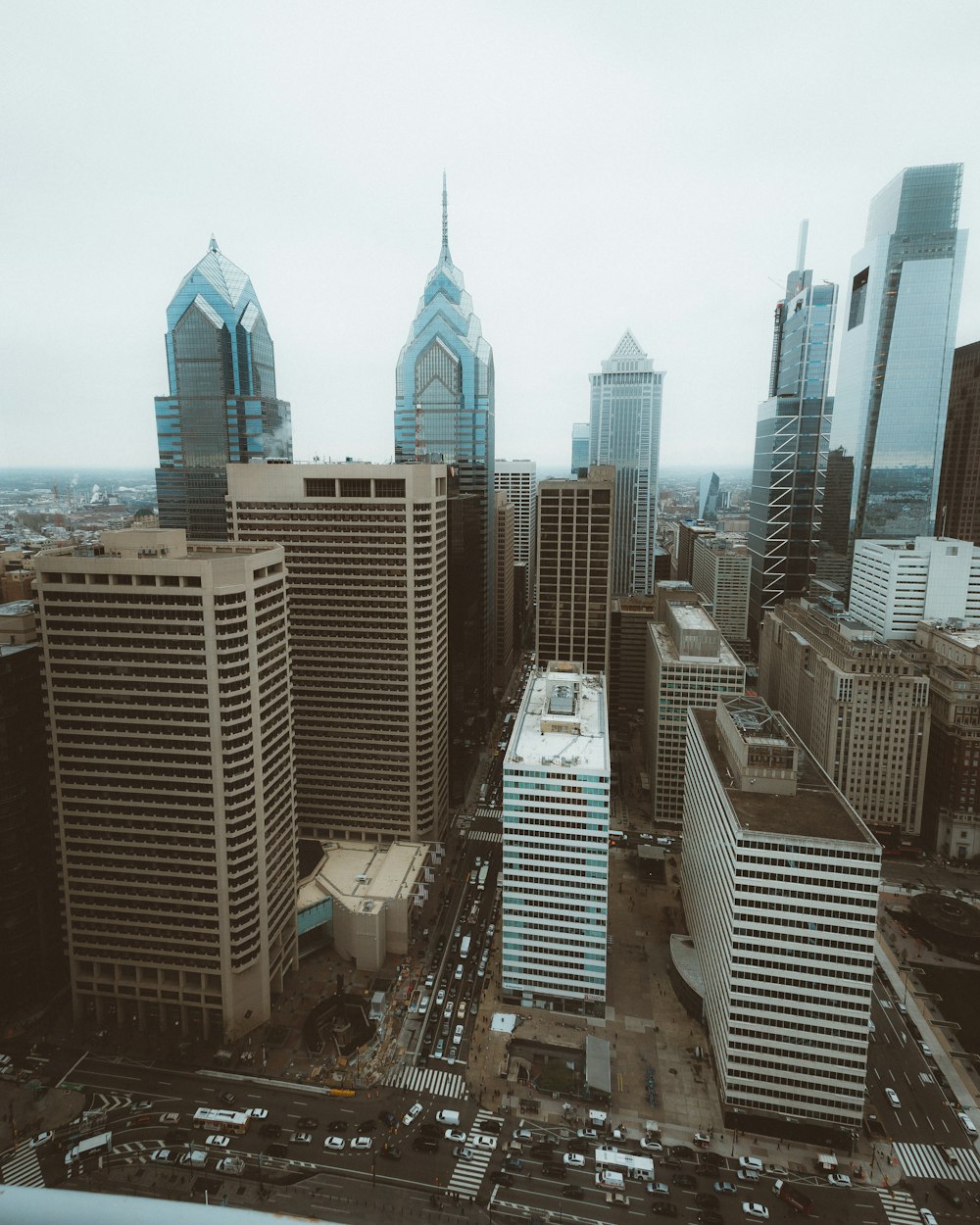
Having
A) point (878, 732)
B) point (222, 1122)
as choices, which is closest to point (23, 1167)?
point (222, 1122)

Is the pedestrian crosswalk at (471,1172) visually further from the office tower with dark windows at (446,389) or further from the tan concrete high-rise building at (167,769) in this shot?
the office tower with dark windows at (446,389)

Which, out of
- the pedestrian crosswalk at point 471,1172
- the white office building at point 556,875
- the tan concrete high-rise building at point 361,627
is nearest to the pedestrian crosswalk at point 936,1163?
the white office building at point 556,875

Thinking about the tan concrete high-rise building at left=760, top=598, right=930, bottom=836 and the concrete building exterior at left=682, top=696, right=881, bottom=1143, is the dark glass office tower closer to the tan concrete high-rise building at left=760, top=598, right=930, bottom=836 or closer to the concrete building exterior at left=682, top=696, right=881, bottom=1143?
the concrete building exterior at left=682, top=696, right=881, bottom=1143

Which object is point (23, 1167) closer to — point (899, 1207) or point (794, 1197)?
point (794, 1197)

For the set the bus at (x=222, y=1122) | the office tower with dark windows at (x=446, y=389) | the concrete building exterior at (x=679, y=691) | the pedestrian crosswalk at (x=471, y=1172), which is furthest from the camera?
the office tower with dark windows at (x=446, y=389)

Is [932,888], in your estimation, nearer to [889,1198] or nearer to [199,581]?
[889,1198]

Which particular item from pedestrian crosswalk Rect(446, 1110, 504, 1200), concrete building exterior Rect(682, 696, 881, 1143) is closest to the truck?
concrete building exterior Rect(682, 696, 881, 1143)
